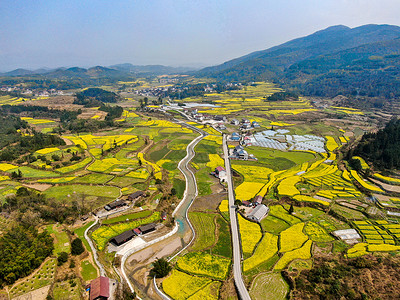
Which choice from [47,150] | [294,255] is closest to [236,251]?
[294,255]

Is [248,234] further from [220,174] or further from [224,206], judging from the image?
[220,174]

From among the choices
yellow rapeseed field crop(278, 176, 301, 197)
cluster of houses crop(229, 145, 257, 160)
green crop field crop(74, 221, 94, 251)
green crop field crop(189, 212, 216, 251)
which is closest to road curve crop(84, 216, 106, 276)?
green crop field crop(74, 221, 94, 251)

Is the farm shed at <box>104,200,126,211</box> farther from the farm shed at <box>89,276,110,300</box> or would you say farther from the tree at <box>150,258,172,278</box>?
the tree at <box>150,258,172,278</box>

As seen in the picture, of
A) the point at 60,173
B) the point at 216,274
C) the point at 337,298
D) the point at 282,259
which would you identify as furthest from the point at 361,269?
the point at 60,173

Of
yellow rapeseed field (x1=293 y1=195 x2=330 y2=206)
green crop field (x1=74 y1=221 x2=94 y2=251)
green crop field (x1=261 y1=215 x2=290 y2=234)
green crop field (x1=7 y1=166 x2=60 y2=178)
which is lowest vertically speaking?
green crop field (x1=261 y1=215 x2=290 y2=234)

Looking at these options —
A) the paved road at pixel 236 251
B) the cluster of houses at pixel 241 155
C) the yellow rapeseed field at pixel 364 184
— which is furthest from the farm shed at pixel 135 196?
the yellow rapeseed field at pixel 364 184

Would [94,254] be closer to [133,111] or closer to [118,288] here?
[118,288]
